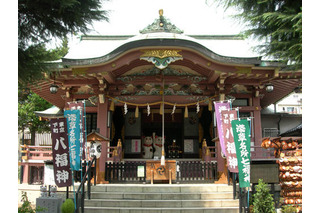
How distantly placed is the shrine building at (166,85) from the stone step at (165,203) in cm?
203

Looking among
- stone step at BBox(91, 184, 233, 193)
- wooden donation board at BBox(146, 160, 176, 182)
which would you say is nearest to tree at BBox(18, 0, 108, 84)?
stone step at BBox(91, 184, 233, 193)

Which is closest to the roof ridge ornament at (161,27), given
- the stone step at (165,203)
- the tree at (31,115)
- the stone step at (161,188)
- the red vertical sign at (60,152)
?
the red vertical sign at (60,152)

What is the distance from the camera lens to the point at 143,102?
1314 centimetres

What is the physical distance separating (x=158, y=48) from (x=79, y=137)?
4.46 metres

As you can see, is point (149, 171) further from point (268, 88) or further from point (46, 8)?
point (46, 8)

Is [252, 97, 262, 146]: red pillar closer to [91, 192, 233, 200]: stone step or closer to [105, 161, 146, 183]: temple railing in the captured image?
[91, 192, 233, 200]: stone step

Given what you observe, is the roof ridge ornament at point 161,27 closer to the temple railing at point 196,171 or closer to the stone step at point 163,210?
the temple railing at point 196,171

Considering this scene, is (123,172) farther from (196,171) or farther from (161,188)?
Answer: (196,171)

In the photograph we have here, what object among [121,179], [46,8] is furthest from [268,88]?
[46,8]

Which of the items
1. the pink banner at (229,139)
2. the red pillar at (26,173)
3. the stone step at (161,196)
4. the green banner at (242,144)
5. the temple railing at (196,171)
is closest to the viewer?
the green banner at (242,144)

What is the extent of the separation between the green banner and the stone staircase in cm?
133

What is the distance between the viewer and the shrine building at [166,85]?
36.7 ft

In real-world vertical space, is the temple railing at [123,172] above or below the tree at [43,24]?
below

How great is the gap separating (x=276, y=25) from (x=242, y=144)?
4039 mm
